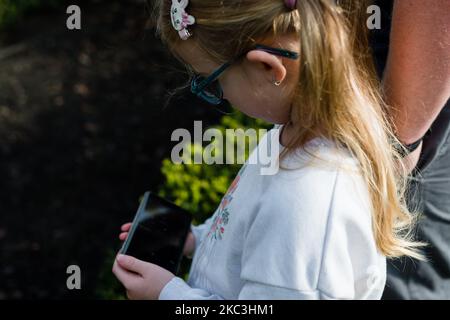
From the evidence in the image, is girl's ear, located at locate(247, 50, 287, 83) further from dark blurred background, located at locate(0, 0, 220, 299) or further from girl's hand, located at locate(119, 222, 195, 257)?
dark blurred background, located at locate(0, 0, 220, 299)

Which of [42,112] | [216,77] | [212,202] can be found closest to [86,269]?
[212,202]

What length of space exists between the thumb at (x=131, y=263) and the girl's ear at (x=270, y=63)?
2.44 feet

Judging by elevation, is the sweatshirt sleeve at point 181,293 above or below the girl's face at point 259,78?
below

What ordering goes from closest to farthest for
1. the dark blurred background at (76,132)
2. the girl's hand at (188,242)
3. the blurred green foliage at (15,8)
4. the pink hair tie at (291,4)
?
the pink hair tie at (291,4) < the girl's hand at (188,242) < the dark blurred background at (76,132) < the blurred green foliage at (15,8)

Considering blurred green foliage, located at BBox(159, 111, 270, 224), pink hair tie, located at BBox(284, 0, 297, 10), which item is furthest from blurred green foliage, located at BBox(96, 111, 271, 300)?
pink hair tie, located at BBox(284, 0, 297, 10)

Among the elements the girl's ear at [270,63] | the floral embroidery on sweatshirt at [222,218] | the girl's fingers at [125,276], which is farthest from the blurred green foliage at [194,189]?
the girl's ear at [270,63]

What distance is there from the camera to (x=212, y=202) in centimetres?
334

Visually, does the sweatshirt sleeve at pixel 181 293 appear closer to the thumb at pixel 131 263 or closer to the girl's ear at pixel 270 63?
the thumb at pixel 131 263

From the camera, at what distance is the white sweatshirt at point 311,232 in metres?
1.67

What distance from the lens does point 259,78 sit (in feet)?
5.73

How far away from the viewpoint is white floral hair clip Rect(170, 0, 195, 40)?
5.77 ft

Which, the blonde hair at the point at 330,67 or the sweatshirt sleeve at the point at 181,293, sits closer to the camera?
the blonde hair at the point at 330,67

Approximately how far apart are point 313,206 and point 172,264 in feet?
2.45

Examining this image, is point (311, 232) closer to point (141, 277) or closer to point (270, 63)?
point (270, 63)
